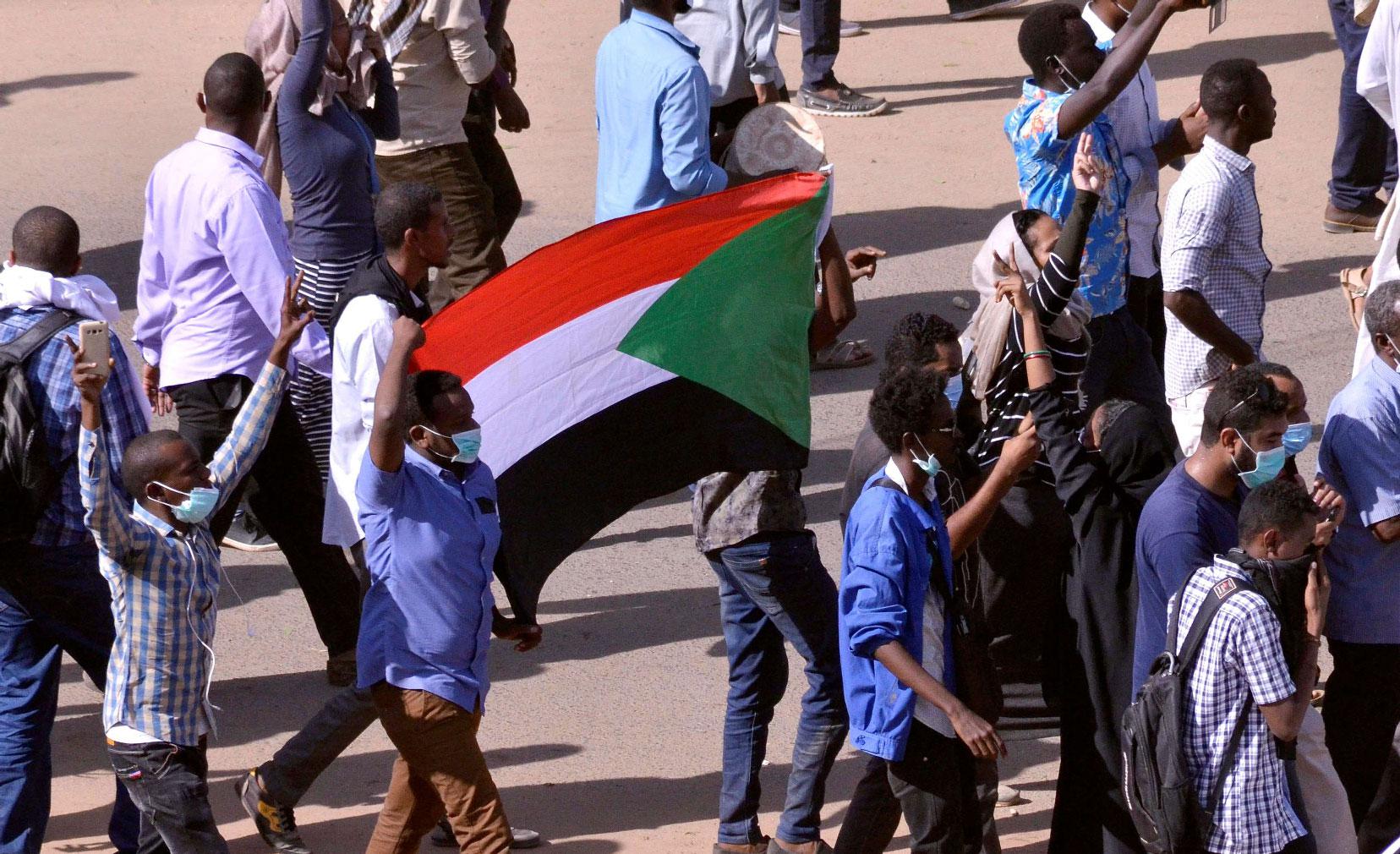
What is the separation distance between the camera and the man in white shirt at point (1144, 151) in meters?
6.89

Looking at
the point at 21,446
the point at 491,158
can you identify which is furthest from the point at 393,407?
the point at 491,158

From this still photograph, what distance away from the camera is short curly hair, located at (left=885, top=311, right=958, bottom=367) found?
529 centimetres

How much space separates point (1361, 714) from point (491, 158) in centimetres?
537

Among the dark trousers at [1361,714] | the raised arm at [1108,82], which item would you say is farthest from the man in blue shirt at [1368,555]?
the raised arm at [1108,82]

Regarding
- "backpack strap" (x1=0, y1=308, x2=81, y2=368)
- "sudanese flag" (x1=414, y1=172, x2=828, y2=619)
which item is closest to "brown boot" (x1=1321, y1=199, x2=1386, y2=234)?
"sudanese flag" (x1=414, y1=172, x2=828, y2=619)

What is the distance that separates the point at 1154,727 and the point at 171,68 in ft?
38.8

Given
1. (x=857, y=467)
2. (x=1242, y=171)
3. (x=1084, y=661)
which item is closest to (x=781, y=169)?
(x=1242, y=171)

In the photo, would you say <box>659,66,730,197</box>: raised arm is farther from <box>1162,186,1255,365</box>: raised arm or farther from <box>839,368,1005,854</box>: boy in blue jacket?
<box>839,368,1005,854</box>: boy in blue jacket

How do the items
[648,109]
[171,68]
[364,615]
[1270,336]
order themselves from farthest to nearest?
[171,68] < [1270,336] < [648,109] < [364,615]

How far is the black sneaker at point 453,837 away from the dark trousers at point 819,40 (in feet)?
26.7

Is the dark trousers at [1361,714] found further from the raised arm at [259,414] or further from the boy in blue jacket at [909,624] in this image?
the raised arm at [259,414]

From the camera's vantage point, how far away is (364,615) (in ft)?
16.5

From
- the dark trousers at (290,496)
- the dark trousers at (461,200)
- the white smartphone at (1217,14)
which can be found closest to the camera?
the dark trousers at (290,496)

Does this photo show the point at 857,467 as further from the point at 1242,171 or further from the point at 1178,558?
the point at 1242,171
